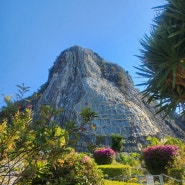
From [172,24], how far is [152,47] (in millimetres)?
913

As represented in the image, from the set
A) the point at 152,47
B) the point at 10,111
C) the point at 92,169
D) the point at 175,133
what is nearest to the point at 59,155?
the point at 10,111

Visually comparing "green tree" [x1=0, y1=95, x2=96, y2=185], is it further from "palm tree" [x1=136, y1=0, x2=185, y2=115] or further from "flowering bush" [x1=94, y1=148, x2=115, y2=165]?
"flowering bush" [x1=94, y1=148, x2=115, y2=165]

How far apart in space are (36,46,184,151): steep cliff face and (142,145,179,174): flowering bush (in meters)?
24.3

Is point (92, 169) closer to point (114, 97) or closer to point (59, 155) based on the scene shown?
point (59, 155)

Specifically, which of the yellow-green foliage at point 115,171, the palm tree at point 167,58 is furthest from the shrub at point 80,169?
the yellow-green foliage at point 115,171

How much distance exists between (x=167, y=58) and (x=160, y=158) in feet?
40.1

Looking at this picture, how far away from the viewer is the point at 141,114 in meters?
60.8

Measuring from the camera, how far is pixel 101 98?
6141 cm

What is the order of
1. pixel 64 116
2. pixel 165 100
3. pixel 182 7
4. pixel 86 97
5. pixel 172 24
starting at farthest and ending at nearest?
pixel 86 97 < pixel 64 116 < pixel 165 100 < pixel 172 24 < pixel 182 7

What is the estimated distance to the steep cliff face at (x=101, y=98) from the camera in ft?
179

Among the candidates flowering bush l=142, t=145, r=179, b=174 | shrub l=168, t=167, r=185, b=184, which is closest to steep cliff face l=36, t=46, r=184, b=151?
flowering bush l=142, t=145, r=179, b=174

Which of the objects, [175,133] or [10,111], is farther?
[175,133]

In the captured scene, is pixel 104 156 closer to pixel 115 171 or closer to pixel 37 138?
pixel 115 171

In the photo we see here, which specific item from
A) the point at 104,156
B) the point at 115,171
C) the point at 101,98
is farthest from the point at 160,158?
the point at 101,98
